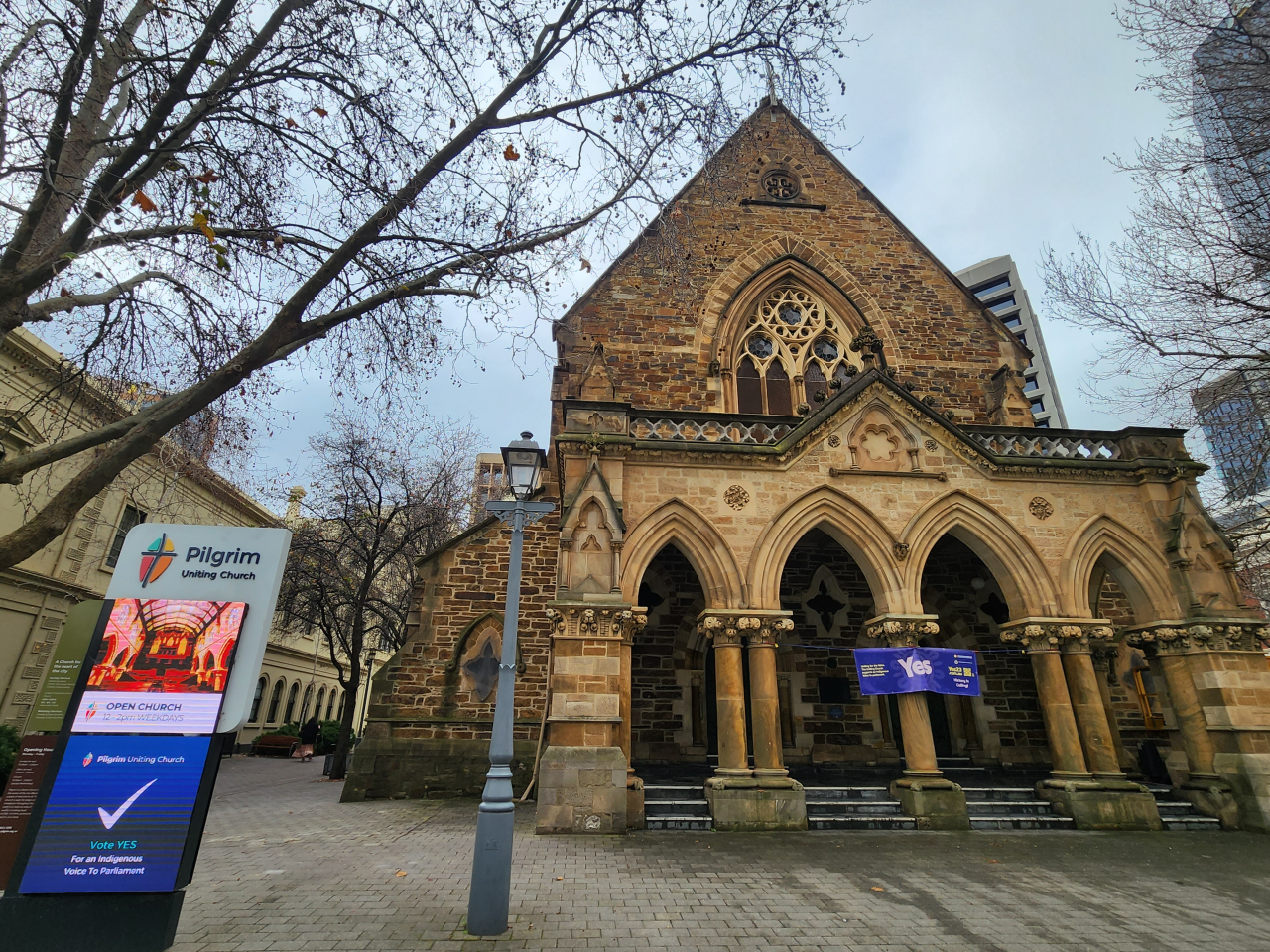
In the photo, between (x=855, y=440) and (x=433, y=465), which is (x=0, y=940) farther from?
(x=433, y=465)

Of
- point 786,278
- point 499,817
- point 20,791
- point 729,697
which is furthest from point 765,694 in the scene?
point 786,278

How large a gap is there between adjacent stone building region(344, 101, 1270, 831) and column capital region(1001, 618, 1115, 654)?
33 millimetres

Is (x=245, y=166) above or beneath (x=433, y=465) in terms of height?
beneath

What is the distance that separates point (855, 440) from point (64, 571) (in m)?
19.0

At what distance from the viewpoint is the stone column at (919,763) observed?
28.4 feet

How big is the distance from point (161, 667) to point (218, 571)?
68 centimetres

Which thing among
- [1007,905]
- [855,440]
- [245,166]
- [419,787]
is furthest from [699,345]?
[1007,905]

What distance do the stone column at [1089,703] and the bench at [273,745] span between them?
1041 inches

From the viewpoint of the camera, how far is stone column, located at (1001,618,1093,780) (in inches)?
364

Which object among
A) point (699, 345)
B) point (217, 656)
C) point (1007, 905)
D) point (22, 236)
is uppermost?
point (699, 345)

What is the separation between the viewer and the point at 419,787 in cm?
1144

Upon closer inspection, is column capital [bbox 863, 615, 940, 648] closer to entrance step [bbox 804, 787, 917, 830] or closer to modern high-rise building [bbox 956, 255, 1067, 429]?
entrance step [bbox 804, 787, 917, 830]

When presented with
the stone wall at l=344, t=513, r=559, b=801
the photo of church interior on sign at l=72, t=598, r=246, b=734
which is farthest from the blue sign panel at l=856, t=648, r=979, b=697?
the photo of church interior on sign at l=72, t=598, r=246, b=734

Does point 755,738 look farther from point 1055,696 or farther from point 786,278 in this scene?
point 786,278
